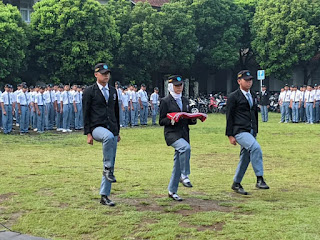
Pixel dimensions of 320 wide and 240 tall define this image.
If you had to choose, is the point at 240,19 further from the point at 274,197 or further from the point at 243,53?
the point at 274,197

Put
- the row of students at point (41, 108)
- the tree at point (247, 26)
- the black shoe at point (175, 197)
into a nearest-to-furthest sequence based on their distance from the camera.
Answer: the black shoe at point (175, 197) → the row of students at point (41, 108) → the tree at point (247, 26)

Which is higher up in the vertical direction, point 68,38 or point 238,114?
point 68,38

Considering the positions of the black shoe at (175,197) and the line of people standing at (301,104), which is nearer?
the black shoe at (175,197)

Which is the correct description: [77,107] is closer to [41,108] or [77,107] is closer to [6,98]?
[41,108]

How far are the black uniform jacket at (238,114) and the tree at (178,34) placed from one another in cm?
3232

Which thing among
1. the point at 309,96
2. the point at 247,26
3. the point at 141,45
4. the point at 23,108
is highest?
the point at 247,26

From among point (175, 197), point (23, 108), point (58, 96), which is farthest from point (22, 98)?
point (175, 197)

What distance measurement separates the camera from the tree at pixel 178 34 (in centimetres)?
4116

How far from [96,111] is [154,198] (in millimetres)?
1635

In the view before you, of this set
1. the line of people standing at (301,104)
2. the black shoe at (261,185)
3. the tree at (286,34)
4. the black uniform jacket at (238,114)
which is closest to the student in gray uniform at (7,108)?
the black uniform jacket at (238,114)

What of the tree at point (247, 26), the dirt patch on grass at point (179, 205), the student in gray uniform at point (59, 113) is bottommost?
the dirt patch on grass at point (179, 205)

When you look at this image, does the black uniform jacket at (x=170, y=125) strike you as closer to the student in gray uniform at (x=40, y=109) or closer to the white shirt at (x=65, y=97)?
the student in gray uniform at (x=40, y=109)

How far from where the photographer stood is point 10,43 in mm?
31516

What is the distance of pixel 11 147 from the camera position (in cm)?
1569
